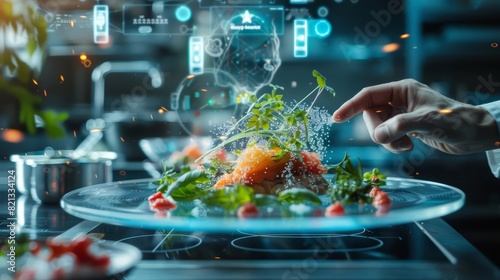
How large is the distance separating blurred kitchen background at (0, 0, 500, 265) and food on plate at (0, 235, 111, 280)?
37.8 inches

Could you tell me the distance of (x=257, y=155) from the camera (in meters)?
0.86

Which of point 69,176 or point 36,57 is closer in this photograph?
point 36,57

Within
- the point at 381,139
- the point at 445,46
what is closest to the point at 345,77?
the point at 445,46

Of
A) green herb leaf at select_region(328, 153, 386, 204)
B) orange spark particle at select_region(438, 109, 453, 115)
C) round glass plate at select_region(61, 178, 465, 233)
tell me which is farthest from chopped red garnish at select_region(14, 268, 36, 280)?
orange spark particle at select_region(438, 109, 453, 115)

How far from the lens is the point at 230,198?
0.67m

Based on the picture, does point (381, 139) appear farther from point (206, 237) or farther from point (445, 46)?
point (445, 46)

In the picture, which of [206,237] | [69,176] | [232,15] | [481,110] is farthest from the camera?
[232,15]

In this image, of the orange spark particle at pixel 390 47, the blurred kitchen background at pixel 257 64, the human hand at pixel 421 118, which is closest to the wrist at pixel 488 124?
the human hand at pixel 421 118

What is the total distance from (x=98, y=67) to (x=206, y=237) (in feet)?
3.83

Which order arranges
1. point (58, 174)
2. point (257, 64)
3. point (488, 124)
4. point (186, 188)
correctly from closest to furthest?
point (186, 188) → point (488, 124) → point (58, 174) → point (257, 64)

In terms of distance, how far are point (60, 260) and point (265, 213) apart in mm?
227

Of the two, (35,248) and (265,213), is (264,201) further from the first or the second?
(35,248)

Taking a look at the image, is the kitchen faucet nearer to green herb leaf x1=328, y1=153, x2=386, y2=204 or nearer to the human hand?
the human hand

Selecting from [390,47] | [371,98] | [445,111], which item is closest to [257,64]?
[390,47]
